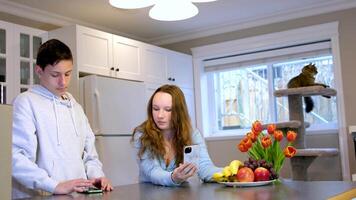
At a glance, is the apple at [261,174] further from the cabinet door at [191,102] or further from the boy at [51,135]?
the cabinet door at [191,102]

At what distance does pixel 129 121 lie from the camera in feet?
12.1

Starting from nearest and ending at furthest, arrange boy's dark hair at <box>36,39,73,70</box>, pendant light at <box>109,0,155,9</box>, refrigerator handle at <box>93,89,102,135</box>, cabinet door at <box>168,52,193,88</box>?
boy's dark hair at <box>36,39,73,70</box> < pendant light at <box>109,0,155,9</box> < refrigerator handle at <box>93,89,102,135</box> < cabinet door at <box>168,52,193,88</box>

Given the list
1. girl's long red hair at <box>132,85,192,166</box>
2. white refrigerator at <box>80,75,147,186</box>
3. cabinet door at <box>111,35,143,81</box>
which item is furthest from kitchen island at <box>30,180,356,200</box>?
cabinet door at <box>111,35,143,81</box>

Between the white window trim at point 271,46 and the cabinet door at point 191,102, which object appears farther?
the cabinet door at point 191,102

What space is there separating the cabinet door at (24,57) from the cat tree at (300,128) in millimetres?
2154

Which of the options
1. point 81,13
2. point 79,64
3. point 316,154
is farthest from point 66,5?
point 316,154

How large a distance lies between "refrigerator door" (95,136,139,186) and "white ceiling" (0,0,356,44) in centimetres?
126

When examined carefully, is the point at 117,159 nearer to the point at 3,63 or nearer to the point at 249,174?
the point at 3,63

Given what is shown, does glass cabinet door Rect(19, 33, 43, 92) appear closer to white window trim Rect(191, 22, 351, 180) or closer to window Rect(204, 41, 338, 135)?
white window trim Rect(191, 22, 351, 180)

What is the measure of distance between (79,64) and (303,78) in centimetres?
203

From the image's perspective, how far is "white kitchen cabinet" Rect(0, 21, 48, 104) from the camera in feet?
10.7

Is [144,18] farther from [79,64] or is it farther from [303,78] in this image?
[303,78]

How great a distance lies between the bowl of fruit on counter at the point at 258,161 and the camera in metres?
1.53

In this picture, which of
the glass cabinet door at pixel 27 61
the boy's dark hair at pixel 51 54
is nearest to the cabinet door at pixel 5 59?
the glass cabinet door at pixel 27 61
